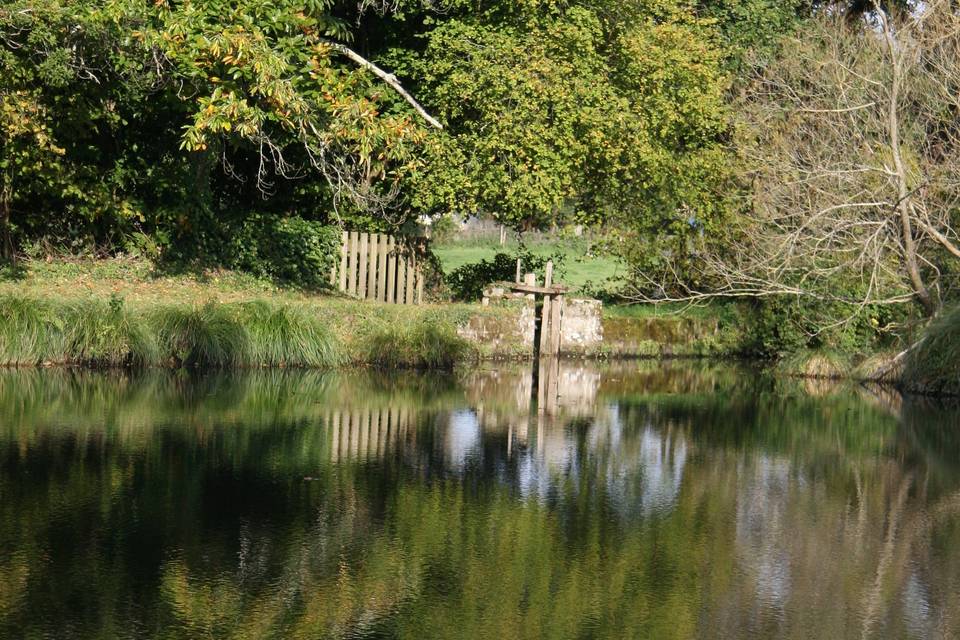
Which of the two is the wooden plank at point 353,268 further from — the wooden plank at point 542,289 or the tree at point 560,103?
the wooden plank at point 542,289

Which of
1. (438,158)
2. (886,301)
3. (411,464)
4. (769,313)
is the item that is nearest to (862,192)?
(886,301)

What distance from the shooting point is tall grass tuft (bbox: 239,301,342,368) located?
21.1m

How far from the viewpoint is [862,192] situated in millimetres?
21984

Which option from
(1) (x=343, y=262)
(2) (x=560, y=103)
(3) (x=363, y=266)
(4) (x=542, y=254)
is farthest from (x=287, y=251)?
(4) (x=542, y=254)

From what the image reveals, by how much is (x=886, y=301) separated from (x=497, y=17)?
367 inches

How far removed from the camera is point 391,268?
27.0m

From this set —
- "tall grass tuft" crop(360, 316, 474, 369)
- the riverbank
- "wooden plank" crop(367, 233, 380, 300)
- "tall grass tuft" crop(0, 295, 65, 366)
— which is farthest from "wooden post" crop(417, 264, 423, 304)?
"tall grass tuft" crop(0, 295, 65, 366)

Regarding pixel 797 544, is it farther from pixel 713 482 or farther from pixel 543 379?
pixel 543 379

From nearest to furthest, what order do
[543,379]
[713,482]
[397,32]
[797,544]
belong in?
[797,544]
[713,482]
[543,379]
[397,32]

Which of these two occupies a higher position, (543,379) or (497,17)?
(497,17)

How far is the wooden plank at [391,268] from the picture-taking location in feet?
88.4

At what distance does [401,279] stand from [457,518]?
1716cm

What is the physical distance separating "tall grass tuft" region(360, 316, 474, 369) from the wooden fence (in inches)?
153

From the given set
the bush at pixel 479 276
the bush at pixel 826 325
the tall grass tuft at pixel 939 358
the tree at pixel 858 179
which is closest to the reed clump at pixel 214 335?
the bush at pixel 479 276
